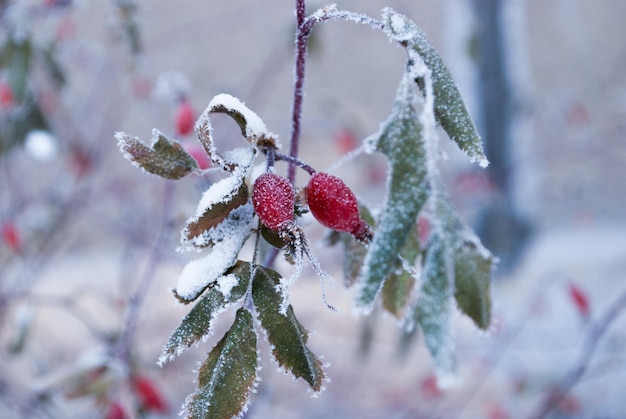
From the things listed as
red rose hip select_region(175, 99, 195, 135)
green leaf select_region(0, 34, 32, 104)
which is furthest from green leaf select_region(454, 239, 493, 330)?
green leaf select_region(0, 34, 32, 104)

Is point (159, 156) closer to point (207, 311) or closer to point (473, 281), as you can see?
point (207, 311)

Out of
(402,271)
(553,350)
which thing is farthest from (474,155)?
(553,350)

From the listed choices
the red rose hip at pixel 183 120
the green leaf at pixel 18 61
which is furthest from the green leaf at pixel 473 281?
the green leaf at pixel 18 61

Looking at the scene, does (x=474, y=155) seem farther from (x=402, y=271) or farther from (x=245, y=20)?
(x=245, y=20)

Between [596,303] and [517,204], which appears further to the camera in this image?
[517,204]

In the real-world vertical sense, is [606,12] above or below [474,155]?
above

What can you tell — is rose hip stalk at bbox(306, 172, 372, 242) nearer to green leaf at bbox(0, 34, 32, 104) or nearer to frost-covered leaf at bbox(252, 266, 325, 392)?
frost-covered leaf at bbox(252, 266, 325, 392)

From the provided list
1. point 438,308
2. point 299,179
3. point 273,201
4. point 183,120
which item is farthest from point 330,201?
point 299,179
